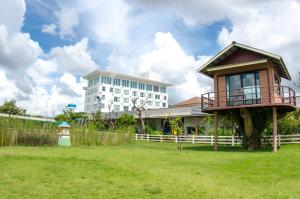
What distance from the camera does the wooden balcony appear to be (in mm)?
18875

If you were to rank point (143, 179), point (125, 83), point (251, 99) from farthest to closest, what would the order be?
point (125, 83) → point (251, 99) → point (143, 179)

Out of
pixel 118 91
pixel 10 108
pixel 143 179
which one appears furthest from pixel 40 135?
pixel 118 91

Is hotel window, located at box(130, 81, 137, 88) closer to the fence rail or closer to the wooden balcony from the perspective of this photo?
the fence rail

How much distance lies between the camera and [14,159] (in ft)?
39.2

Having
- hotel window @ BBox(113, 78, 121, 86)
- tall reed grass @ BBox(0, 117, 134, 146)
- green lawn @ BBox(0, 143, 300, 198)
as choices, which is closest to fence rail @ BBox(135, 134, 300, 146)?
tall reed grass @ BBox(0, 117, 134, 146)

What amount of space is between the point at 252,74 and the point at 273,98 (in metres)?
2.17

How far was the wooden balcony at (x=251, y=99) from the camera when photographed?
18875 millimetres

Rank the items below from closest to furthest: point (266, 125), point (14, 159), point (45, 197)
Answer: point (45, 197)
point (14, 159)
point (266, 125)

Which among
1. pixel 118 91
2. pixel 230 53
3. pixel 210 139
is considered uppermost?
pixel 118 91

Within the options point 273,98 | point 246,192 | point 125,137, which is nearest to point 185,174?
point 246,192

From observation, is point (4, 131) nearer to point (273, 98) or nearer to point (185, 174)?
point (185, 174)

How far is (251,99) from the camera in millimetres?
19703

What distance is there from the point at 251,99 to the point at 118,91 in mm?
69726

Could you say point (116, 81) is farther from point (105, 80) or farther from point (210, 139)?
point (210, 139)
